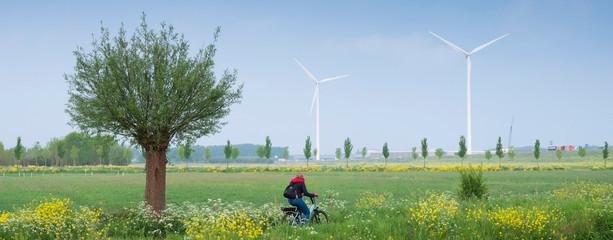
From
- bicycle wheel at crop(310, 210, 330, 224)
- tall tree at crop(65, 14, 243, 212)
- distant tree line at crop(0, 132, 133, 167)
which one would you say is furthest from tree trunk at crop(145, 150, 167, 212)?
distant tree line at crop(0, 132, 133, 167)

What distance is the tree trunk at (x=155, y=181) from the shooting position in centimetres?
1867

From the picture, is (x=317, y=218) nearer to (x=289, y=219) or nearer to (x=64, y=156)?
(x=289, y=219)

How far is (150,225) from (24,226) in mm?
3772

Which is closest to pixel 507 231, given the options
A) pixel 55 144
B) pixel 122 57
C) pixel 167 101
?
pixel 167 101

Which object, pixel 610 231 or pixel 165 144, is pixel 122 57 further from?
pixel 610 231

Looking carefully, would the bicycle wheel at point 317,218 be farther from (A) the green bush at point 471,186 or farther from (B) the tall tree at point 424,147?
(B) the tall tree at point 424,147

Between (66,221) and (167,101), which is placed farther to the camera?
(167,101)

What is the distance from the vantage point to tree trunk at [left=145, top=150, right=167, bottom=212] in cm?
1867

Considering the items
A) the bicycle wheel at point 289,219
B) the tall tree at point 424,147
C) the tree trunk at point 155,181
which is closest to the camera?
the bicycle wheel at point 289,219

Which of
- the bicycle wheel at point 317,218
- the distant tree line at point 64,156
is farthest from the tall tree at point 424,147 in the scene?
the bicycle wheel at point 317,218

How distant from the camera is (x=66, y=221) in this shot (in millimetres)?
14516

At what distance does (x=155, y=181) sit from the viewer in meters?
18.8

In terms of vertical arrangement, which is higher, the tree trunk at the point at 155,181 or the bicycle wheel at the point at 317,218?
the tree trunk at the point at 155,181

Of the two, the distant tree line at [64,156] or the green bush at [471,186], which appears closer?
the green bush at [471,186]
